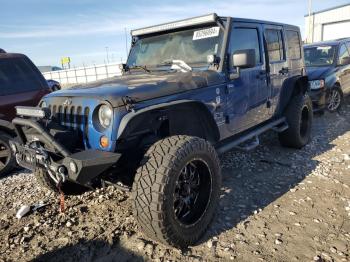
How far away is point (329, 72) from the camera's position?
329 inches

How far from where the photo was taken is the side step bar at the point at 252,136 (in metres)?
4.18

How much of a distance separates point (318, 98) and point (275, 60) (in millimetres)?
3304

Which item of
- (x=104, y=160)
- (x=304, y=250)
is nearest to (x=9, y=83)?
(x=104, y=160)

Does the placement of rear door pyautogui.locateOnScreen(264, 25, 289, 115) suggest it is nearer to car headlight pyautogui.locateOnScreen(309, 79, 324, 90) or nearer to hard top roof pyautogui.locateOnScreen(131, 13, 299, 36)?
hard top roof pyautogui.locateOnScreen(131, 13, 299, 36)

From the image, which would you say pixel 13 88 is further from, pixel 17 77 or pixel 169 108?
pixel 169 108

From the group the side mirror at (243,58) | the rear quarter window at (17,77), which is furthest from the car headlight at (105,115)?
the rear quarter window at (17,77)

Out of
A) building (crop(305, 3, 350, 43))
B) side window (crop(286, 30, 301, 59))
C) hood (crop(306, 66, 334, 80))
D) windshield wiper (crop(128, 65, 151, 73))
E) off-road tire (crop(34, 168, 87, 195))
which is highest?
building (crop(305, 3, 350, 43))

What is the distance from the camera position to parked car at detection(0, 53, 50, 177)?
5.46 m

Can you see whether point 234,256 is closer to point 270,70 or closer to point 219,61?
point 219,61

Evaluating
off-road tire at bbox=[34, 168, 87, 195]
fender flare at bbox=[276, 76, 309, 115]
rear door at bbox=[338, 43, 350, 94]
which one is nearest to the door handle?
fender flare at bbox=[276, 76, 309, 115]

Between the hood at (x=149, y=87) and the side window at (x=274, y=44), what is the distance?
1.57m

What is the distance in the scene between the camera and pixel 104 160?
9.02ft

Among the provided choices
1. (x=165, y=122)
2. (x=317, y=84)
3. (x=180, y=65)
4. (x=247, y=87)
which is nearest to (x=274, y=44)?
(x=247, y=87)

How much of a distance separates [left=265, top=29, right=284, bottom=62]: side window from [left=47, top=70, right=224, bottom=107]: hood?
1.57 meters
